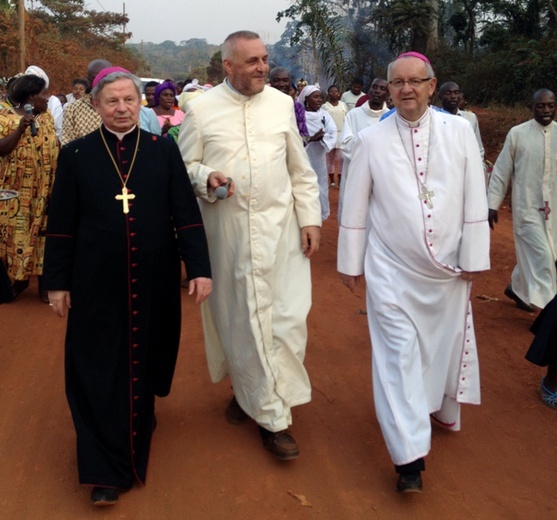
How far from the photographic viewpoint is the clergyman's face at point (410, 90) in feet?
13.3

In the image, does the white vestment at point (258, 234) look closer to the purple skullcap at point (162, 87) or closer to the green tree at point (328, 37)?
the purple skullcap at point (162, 87)

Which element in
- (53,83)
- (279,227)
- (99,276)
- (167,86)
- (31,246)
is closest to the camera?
(99,276)

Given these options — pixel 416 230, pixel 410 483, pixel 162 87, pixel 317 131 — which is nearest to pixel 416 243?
pixel 416 230

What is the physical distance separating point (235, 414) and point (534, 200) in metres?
3.95

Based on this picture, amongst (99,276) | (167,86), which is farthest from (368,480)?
(167,86)

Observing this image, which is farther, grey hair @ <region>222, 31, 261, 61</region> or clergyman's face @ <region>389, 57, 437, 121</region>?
grey hair @ <region>222, 31, 261, 61</region>

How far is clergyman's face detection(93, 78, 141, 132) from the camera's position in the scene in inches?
145

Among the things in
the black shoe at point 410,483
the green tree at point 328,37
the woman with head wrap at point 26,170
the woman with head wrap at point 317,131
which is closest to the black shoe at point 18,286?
the woman with head wrap at point 26,170

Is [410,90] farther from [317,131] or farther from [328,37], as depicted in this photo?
[328,37]

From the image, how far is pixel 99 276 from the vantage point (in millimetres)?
3768

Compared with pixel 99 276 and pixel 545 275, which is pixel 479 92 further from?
pixel 99 276

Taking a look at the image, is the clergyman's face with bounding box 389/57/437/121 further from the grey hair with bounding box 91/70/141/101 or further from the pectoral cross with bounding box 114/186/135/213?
the pectoral cross with bounding box 114/186/135/213

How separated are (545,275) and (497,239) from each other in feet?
13.3

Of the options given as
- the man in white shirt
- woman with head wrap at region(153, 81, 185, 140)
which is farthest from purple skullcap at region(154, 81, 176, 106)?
the man in white shirt
